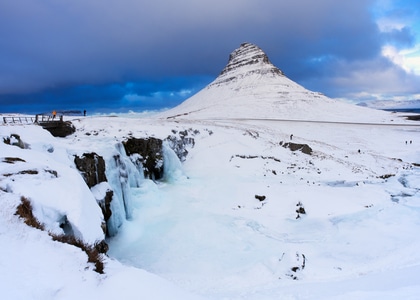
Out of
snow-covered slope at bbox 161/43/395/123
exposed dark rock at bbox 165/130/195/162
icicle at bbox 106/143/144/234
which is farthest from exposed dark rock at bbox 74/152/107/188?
snow-covered slope at bbox 161/43/395/123

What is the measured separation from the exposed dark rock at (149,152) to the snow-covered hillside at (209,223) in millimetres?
617

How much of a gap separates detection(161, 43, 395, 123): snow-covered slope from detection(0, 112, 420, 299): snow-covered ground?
56905 millimetres

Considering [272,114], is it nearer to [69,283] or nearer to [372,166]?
[372,166]

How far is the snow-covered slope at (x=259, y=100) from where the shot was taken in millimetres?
85562

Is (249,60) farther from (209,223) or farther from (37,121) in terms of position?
(209,223)

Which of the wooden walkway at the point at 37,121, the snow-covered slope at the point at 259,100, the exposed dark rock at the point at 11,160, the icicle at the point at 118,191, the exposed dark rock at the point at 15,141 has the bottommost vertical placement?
the icicle at the point at 118,191

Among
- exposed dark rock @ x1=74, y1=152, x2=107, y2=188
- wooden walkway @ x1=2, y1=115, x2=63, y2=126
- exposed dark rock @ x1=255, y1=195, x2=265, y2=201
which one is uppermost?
wooden walkway @ x1=2, y1=115, x2=63, y2=126

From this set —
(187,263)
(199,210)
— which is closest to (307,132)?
(199,210)

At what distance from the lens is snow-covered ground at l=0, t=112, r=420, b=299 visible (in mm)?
5785

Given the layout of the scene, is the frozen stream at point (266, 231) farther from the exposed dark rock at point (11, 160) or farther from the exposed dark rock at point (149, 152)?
the exposed dark rock at point (11, 160)

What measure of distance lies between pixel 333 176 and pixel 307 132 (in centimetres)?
3067

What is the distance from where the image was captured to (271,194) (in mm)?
19859

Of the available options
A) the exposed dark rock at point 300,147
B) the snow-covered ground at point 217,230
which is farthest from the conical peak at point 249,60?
the snow-covered ground at point 217,230

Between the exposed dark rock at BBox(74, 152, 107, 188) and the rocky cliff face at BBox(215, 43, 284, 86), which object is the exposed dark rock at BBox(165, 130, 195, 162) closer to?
the exposed dark rock at BBox(74, 152, 107, 188)
